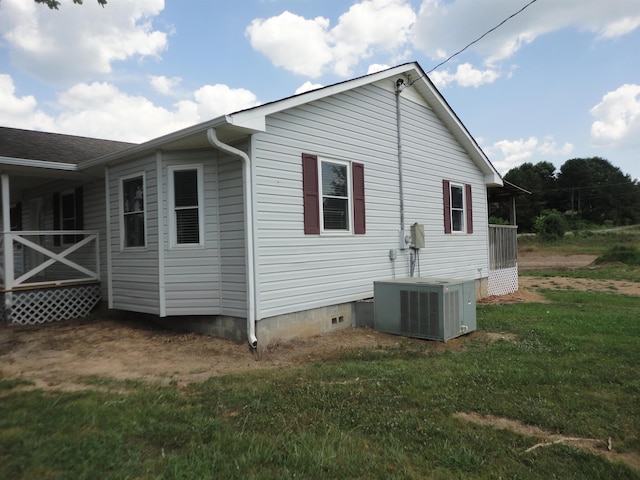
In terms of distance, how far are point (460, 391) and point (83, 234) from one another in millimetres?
8168

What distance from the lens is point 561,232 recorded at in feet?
135

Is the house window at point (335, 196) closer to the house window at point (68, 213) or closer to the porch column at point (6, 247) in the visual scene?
the house window at point (68, 213)

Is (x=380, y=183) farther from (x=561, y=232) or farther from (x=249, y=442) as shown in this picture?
(x=561, y=232)

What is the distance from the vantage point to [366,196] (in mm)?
8453

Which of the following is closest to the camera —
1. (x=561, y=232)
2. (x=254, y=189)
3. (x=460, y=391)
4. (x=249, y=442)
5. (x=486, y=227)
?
(x=249, y=442)

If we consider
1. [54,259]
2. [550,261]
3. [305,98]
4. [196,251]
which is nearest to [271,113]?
[305,98]

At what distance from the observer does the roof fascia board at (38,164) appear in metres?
7.41

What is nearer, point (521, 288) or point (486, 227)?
point (486, 227)

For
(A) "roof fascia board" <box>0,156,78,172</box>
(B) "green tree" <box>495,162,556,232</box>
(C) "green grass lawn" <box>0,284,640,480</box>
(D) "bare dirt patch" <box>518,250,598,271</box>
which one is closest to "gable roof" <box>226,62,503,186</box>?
(C) "green grass lawn" <box>0,284,640,480</box>

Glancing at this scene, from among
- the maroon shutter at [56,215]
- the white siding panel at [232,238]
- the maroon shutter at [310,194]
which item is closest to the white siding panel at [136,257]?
the white siding panel at [232,238]

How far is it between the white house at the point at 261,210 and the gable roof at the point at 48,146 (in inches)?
6.1

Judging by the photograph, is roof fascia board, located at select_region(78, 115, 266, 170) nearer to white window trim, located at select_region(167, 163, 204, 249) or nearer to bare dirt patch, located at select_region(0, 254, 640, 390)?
white window trim, located at select_region(167, 163, 204, 249)

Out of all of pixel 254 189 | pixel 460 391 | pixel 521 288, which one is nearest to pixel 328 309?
pixel 254 189

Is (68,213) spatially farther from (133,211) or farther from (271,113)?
(271,113)
